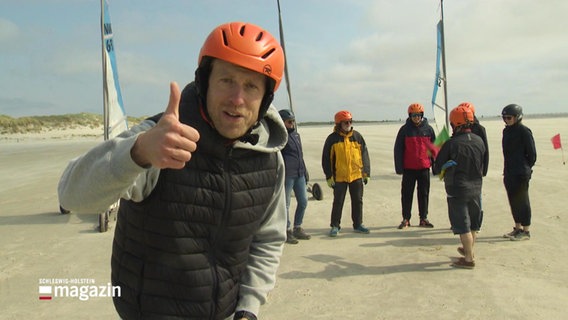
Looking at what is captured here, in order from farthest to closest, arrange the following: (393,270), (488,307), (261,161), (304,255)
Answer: (304,255) → (393,270) → (488,307) → (261,161)

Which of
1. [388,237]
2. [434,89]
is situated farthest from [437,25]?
[388,237]

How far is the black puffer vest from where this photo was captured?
160cm

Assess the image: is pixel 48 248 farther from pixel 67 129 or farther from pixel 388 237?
pixel 67 129

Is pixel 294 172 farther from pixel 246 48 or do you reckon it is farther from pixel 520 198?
pixel 246 48

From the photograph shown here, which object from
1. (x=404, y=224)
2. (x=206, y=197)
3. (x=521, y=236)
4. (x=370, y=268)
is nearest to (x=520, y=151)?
(x=521, y=236)

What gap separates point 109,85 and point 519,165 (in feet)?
25.8

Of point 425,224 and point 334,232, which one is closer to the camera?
point 334,232

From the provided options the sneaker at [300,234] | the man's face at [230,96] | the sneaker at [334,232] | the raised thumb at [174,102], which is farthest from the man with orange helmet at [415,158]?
the raised thumb at [174,102]

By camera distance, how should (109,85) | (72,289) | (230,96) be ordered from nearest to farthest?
(230,96)
(72,289)
(109,85)

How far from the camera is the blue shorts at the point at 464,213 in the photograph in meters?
5.00

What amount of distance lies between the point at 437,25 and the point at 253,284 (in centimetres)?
1304

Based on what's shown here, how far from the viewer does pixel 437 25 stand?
41.3ft

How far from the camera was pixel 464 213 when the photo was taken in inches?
199

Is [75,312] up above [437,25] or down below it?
below
